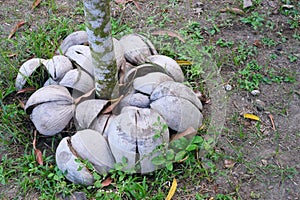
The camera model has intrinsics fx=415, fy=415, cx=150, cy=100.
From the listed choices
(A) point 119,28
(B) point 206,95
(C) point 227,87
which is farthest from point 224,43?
(A) point 119,28

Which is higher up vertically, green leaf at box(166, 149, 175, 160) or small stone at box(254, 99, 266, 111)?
green leaf at box(166, 149, 175, 160)

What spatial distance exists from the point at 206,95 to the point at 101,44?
0.92m

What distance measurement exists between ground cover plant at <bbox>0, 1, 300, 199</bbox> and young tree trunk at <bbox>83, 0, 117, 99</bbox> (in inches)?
15.3

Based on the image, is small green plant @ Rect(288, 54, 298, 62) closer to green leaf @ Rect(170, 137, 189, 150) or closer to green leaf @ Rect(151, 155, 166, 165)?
green leaf @ Rect(170, 137, 189, 150)

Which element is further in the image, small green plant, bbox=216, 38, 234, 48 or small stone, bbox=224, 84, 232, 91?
small green plant, bbox=216, 38, 234, 48

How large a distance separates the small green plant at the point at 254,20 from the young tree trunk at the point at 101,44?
1534 mm

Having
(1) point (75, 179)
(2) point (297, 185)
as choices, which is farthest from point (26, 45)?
(2) point (297, 185)

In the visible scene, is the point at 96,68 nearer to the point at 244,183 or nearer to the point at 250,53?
the point at 244,183

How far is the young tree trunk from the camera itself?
232 centimetres

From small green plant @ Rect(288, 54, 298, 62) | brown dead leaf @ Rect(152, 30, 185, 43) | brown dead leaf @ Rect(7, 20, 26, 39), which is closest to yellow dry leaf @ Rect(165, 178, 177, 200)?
brown dead leaf @ Rect(152, 30, 185, 43)

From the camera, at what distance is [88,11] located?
7.63ft

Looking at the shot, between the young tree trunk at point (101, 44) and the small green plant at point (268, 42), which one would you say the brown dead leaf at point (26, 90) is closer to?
the young tree trunk at point (101, 44)

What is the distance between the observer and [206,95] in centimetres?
298

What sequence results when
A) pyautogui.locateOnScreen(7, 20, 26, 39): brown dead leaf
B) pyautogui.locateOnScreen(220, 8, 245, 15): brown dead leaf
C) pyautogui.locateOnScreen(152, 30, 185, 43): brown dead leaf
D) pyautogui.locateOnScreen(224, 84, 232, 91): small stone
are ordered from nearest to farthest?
pyautogui.locateOnScreen(224, 84, 232, 91): small stone < pyautogui.locateOnScreen(152, 30, 185, 43): brown dead leaf < pyautogui.locateOnScreen(7, 20, 26, 39): brown dead leaf < pyautogui.locateOnScreen(220, 8, 245, 15): brown dead leaf
